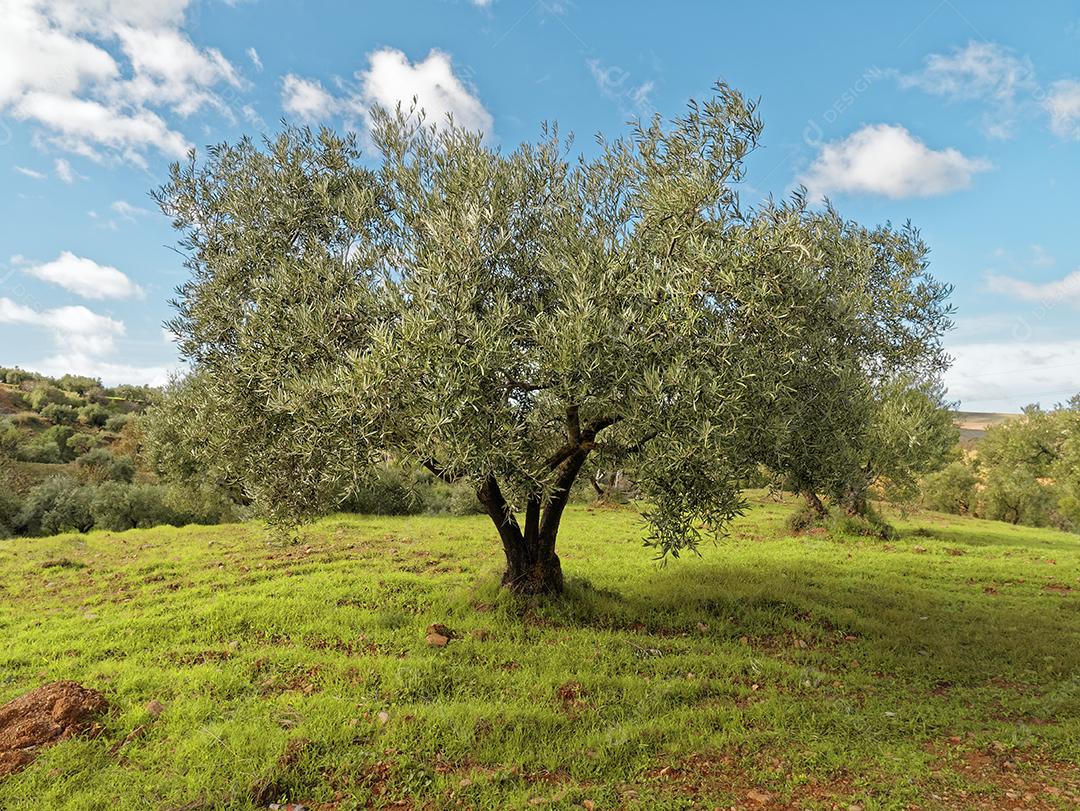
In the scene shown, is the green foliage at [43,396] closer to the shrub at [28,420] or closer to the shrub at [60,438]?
the shrub at [28,420]

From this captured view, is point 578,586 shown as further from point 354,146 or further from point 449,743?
point 354,146

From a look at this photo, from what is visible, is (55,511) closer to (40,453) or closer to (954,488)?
(40,453)

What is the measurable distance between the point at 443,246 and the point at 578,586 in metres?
10.4

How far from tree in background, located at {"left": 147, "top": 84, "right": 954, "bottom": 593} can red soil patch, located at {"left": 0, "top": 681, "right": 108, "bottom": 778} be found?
476 cm

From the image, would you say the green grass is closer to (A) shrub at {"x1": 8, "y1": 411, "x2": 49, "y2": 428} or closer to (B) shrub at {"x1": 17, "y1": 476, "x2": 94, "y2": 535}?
(B) shrub at {"x1": 17, "y1": 476, "x2": 94, "y2": 535}

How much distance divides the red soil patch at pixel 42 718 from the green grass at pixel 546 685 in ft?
1.22

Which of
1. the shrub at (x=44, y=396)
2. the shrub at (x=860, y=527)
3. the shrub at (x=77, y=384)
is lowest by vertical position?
the shrub at (x=860, y=527)

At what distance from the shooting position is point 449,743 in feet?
27.9

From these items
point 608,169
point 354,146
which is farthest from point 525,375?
point 354,146

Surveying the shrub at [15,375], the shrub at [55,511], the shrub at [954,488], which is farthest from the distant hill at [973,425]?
the shrub at [15,375]

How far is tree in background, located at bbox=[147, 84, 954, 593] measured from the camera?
9484 millimetres

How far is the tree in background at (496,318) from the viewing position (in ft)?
31.1

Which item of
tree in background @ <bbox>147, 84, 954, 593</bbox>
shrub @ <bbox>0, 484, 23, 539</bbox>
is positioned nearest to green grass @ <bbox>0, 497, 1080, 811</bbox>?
tree in background @ <bbox>147, 84, 954, 593</bbox>

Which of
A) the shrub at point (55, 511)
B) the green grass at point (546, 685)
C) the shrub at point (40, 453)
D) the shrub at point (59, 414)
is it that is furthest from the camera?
the shrub at point (59, 414)
